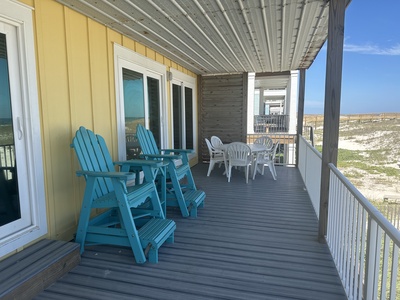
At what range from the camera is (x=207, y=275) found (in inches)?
76.6

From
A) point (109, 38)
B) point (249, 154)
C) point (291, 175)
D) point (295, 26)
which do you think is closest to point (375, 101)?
point (291, 175)

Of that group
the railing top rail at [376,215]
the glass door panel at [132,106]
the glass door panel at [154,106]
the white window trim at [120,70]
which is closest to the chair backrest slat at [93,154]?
the white window trim at [120,70]

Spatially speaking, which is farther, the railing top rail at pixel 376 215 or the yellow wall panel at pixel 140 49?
the yellow wall panel at pixel 140 49

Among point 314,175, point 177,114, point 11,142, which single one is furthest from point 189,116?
point 11,142

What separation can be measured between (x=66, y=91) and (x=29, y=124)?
535mm

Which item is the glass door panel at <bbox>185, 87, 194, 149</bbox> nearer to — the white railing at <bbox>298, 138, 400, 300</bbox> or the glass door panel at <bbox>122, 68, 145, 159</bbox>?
the glass door panel at <bbox>122, 68, 145, 159</bbox>

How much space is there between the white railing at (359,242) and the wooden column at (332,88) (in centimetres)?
10

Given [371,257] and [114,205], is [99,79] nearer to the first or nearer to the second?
[114,205]

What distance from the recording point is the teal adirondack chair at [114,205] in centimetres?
206

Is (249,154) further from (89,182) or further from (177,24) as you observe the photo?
(89,182)

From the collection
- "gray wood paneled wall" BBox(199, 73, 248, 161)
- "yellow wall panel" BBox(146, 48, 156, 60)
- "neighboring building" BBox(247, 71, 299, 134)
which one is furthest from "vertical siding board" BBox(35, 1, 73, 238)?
"neighboring building" BBox(247, 71, 299, 134)

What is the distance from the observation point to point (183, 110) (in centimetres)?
579

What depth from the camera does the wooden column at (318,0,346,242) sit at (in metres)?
2.23

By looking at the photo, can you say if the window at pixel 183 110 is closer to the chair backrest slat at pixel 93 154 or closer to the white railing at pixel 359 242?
the chair backrest slat at pixel 93 154
